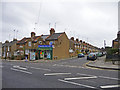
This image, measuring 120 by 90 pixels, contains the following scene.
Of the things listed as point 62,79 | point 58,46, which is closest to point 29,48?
point 58,46

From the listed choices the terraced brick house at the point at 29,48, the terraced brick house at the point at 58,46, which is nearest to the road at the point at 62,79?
the terraced brick house at the point at 58,46

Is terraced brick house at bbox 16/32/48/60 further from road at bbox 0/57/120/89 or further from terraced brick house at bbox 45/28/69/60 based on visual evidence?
road at bbox 0/57/120/89

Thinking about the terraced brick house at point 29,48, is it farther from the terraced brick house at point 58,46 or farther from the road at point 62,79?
the road at point 62,79

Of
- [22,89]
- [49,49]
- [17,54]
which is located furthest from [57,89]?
[17,54]

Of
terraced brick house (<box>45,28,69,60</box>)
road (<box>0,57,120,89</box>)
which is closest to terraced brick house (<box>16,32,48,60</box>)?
terraced brick house (<box>45,28,69,60</box>)

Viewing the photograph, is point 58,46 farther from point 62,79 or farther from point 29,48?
point 62,79

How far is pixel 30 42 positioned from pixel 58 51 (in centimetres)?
974

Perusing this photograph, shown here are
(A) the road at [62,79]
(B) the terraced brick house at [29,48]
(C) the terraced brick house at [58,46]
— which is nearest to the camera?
(A) the road at [62,79]

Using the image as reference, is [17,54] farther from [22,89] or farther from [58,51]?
[22,89]

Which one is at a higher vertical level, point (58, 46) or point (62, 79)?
point (58, 46)

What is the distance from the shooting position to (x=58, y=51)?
33656 mm

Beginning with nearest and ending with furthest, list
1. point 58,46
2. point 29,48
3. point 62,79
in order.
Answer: point 62,79
point 58,46
point 29,48

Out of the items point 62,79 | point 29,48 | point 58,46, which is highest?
point 58,46

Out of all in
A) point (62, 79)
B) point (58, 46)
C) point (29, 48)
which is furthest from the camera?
point (29, 48)
